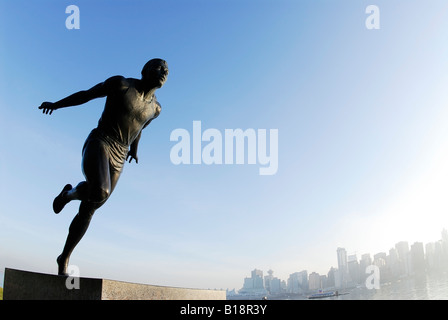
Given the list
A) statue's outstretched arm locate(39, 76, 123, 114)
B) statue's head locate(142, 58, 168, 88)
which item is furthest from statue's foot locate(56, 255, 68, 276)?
statue's head locate(142, 58, 168, 88)

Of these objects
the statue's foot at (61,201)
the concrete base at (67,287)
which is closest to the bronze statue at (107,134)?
the statue's foot at (61,201)

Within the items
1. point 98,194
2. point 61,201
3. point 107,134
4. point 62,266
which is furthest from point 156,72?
point 62,266

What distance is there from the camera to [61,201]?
5.16 meters

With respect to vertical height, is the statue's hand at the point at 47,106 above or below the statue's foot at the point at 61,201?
above

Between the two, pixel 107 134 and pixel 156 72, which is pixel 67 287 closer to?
pixel 107 134

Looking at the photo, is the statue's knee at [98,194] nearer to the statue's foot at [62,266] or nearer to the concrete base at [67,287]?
the concrete base at [67,287]

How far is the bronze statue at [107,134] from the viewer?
477cm

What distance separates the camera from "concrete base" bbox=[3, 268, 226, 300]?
4023 mm

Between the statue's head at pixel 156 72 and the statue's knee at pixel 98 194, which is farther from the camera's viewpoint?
the statue's head at pixel 156 72

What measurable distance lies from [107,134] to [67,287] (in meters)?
2.30

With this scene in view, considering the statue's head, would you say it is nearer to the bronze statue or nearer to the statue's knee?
the bronze statue
